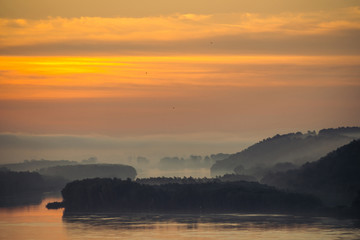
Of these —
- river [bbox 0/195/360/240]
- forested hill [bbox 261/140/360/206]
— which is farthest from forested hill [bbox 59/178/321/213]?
river [bbox 0/195/360/240]

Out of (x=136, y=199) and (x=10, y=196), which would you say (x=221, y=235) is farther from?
(x=10, y=196)

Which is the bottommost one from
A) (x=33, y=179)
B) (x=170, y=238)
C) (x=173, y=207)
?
(x=170, y=238)

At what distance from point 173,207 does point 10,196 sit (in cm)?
3349

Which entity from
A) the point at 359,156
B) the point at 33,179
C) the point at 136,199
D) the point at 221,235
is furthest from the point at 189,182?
the point at 221,235

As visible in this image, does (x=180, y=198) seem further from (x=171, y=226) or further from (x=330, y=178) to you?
(x=171, y=226)

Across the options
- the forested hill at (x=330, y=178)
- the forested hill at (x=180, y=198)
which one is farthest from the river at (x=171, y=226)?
the forested hill at (x=330, y=178)

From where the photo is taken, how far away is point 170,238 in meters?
94.7

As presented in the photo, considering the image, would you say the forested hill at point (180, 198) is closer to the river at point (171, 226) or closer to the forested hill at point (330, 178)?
the forested hill at point (330, 178)

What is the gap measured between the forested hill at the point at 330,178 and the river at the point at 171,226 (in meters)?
14.9

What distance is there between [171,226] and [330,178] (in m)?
35.8

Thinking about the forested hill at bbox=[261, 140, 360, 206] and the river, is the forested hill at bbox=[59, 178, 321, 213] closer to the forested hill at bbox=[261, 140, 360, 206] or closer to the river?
the forested hill at bbox=[261, 140, 360, 206]

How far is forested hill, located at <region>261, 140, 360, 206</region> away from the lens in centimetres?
12625

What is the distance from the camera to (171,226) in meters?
105

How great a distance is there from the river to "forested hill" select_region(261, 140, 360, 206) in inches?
586
